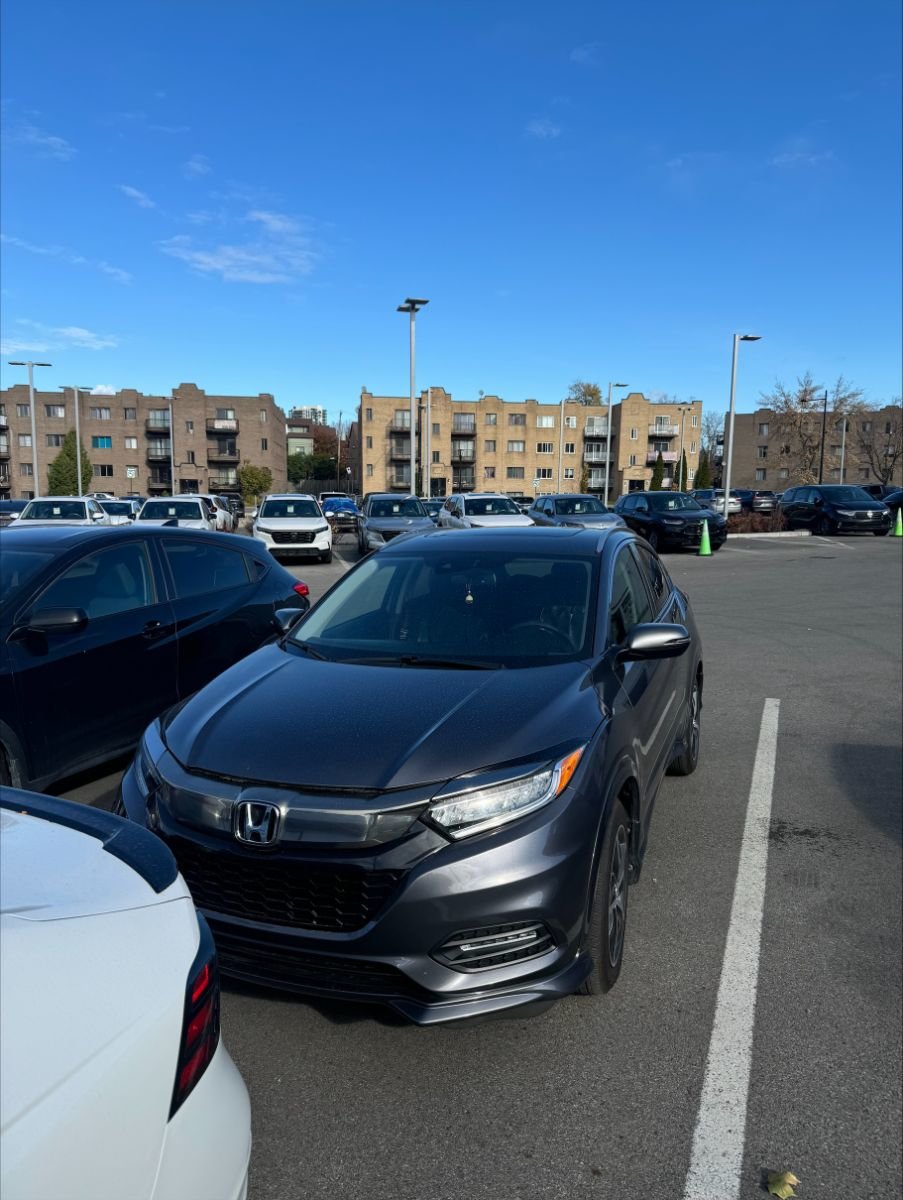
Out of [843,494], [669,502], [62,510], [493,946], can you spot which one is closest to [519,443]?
[843,494]

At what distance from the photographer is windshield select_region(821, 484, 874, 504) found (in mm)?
29688

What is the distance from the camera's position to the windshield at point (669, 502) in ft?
81.6

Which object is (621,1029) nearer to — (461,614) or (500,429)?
(461,614)

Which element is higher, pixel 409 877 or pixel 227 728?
pixel 227 728

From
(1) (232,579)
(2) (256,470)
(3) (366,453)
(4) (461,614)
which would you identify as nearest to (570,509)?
(1) (232,579)

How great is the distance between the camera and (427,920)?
8.12 ft

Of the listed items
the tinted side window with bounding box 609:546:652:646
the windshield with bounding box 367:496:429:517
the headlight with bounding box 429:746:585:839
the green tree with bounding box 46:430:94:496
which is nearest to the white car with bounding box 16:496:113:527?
the windshield with bounding box 367:496:429:517

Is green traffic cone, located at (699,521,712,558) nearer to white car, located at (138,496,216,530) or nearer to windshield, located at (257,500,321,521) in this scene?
windshield, located at (257,500,321,521)

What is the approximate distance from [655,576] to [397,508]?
19519 millimetres

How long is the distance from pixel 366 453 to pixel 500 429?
15.8 metres

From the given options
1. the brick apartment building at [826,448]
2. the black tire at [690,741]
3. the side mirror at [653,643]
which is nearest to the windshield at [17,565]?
the side mirror at [653,643]

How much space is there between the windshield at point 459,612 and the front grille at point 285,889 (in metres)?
1.20

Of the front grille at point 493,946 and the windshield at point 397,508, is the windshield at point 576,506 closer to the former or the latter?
the windshield at point 397,508

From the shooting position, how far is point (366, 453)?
309 ft
